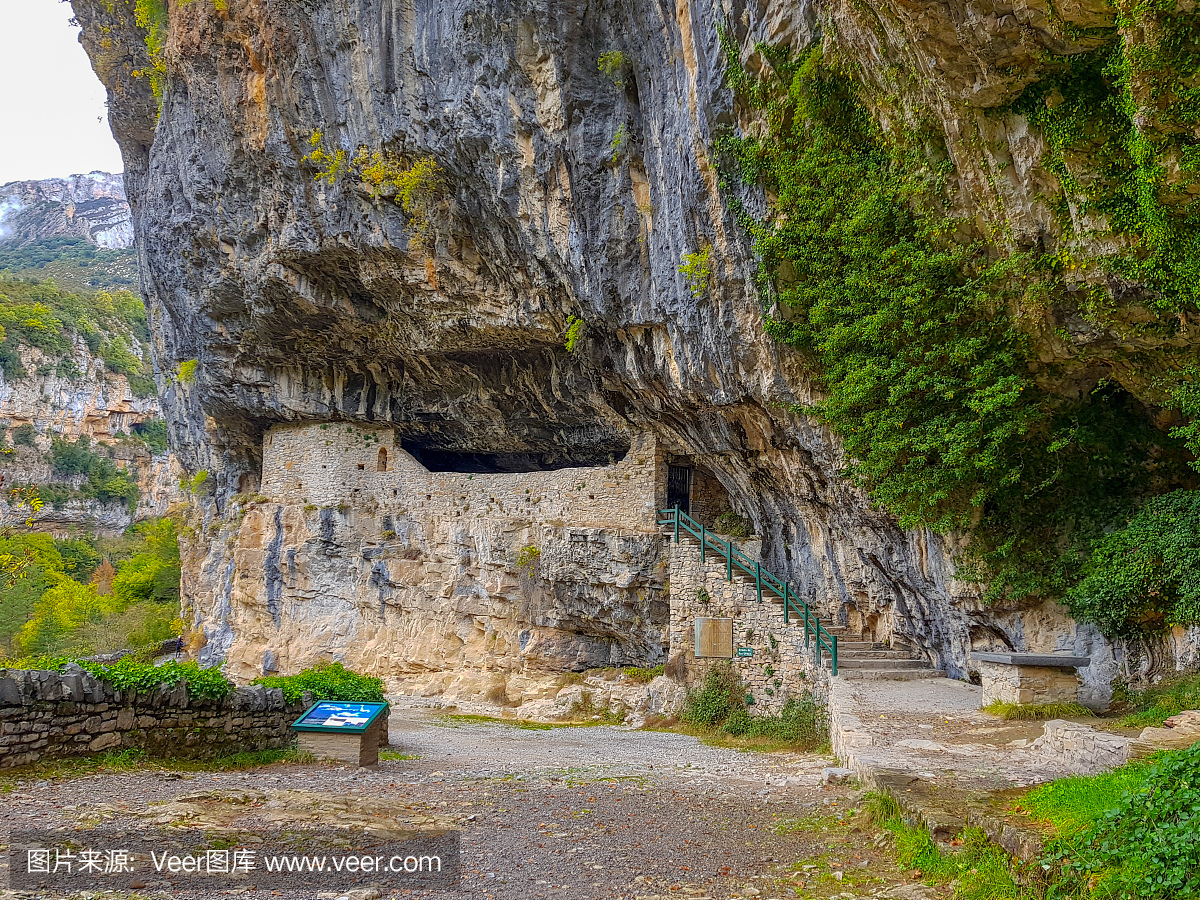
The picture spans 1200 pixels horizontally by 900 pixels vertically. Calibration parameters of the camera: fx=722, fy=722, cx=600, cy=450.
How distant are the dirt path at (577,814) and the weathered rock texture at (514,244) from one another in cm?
543

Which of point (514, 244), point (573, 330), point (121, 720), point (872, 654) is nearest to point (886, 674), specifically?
point (872, 654)

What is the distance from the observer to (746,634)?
13219 mm

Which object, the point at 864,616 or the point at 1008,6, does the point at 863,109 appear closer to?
the point at 1008,6

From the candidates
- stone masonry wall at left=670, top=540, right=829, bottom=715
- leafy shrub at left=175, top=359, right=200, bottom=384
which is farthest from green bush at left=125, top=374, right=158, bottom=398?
stone masonry wall at left=670, top=540, right=829, bottom=715

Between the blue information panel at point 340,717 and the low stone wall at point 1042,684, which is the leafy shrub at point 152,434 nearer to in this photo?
the blue information panel at point 340,717

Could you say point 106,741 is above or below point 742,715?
above

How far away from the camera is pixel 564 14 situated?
36.9 ft

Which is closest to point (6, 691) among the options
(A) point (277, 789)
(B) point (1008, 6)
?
(A) point (277, 789)

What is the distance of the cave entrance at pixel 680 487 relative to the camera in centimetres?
1775

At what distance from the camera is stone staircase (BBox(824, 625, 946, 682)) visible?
11.5m

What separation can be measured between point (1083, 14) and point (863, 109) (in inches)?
128

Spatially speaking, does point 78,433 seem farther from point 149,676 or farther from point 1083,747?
point 1083,747

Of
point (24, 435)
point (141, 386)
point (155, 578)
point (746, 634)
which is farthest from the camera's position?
point (141, 386)

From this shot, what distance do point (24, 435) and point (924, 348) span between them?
7258cm
